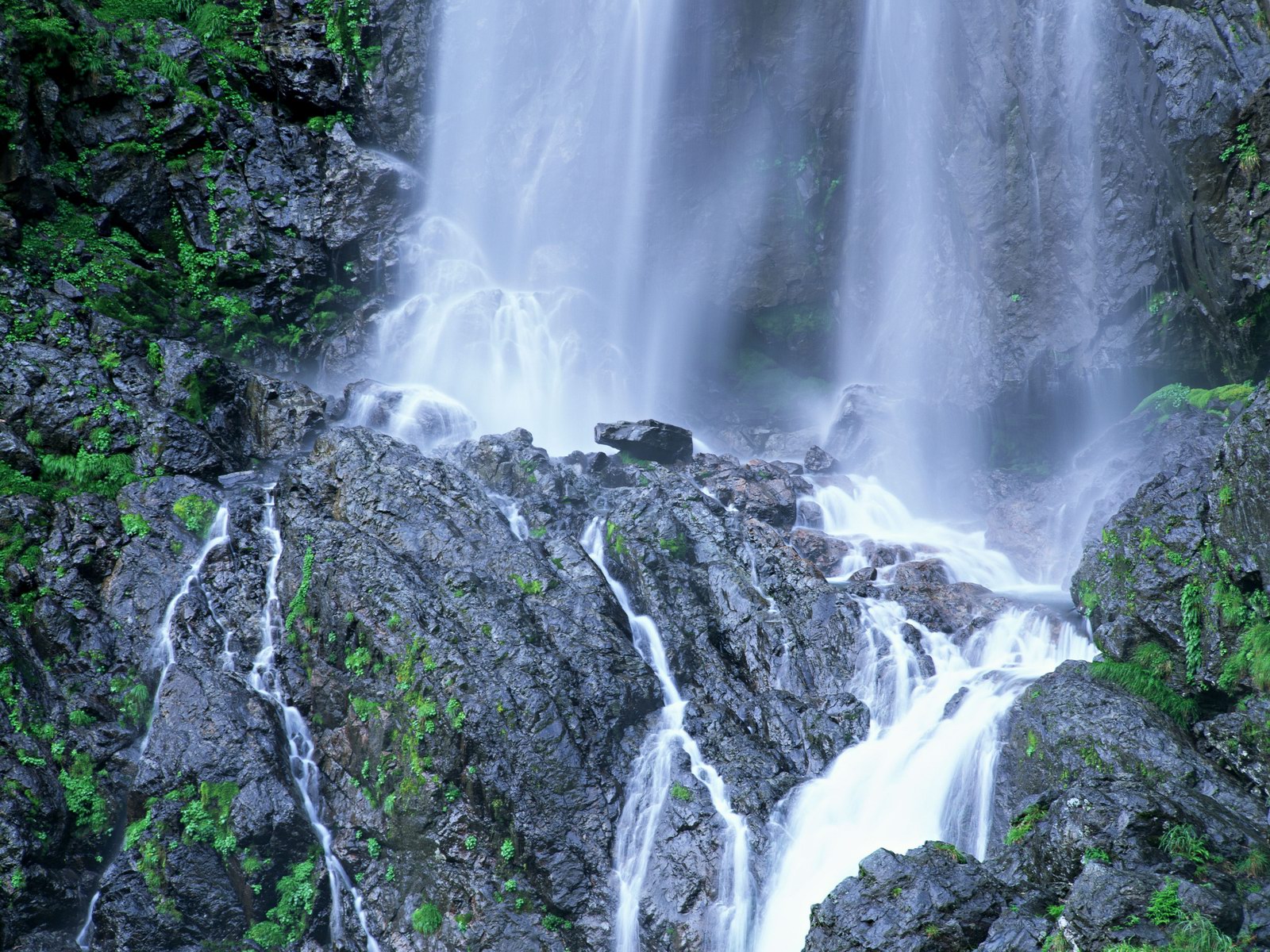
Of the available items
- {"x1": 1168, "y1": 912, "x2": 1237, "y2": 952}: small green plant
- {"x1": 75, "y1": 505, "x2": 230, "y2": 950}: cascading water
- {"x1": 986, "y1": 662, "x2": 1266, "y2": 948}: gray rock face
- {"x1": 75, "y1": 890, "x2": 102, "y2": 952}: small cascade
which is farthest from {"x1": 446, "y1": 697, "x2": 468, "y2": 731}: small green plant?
{"x1": 1168, "y1": 912, "x2": 1237, "y2": 952}: small green plant

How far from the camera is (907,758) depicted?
1114 centimetres

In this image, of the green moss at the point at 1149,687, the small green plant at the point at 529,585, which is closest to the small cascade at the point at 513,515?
the small green plant at the point at 529,585

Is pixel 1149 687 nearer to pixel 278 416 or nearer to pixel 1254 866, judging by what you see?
pixel 1254 866

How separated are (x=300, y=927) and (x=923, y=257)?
77.3 feet

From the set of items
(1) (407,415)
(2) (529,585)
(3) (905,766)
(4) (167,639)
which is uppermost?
(1) (407,415)

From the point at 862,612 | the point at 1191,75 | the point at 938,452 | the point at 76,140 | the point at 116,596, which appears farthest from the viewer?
the point at 938,452

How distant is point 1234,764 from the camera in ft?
31.3

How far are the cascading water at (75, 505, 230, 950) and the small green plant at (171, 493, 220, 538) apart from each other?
0.27 ft

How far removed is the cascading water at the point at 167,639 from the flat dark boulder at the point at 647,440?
9021 millimetres

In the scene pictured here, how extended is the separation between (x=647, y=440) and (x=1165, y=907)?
14633 millimetres

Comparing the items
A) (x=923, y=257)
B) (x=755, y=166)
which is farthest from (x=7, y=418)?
(x=923, y=257)

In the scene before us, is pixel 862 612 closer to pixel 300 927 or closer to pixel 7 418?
pixel 300 927

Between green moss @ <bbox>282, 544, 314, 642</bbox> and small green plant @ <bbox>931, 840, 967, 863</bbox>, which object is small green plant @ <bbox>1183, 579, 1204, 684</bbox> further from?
green moss @ <bbox>282, 544, 314, 642</bbox>

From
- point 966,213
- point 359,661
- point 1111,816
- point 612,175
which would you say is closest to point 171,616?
point 359,661
